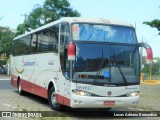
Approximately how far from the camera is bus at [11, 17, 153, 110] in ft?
40.2

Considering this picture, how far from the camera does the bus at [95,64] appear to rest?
40.2ft

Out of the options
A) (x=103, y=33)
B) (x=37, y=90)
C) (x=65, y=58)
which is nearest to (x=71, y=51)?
(x=65, y=58)

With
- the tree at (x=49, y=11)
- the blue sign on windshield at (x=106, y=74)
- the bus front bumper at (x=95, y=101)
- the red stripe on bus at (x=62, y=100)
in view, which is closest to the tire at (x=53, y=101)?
the red stripe on bus at (x=62, y=100)

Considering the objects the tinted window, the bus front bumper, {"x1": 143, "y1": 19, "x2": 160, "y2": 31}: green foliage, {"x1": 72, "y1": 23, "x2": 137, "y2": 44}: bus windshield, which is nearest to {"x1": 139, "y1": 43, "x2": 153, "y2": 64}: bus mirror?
{"x1": 72, "y1": 23, "x2": 137, "y2": 44}: bus windshield

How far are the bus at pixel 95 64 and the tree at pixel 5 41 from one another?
54471 millimetres

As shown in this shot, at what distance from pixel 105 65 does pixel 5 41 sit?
193 ft

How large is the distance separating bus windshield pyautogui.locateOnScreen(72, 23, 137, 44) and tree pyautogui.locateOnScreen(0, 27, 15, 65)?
180 feet

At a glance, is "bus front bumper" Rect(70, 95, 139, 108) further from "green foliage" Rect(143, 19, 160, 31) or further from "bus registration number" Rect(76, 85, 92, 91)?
"green foliage" Rect(143, 19, 160, 31)

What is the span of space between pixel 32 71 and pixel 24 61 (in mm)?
1938

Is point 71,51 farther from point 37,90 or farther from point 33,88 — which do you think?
point 33,88

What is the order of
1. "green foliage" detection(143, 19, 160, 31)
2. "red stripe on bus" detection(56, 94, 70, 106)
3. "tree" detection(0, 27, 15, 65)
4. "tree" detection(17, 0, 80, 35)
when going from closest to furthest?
1. "red stripe on bus" detection(56, 94, 70, 106)
2. "green foliage" detection(143, 19, 160, 31)
3. "tree" detection(17, 0, 80, 35)
4. "tree" detection(0, 27, 15, 65)

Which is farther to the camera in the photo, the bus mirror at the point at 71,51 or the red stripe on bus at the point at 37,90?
the red stripe on bus at the point at 37,90

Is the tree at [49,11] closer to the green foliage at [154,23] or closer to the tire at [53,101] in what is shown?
the green foliage at [154,23]

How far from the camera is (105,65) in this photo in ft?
40.9
